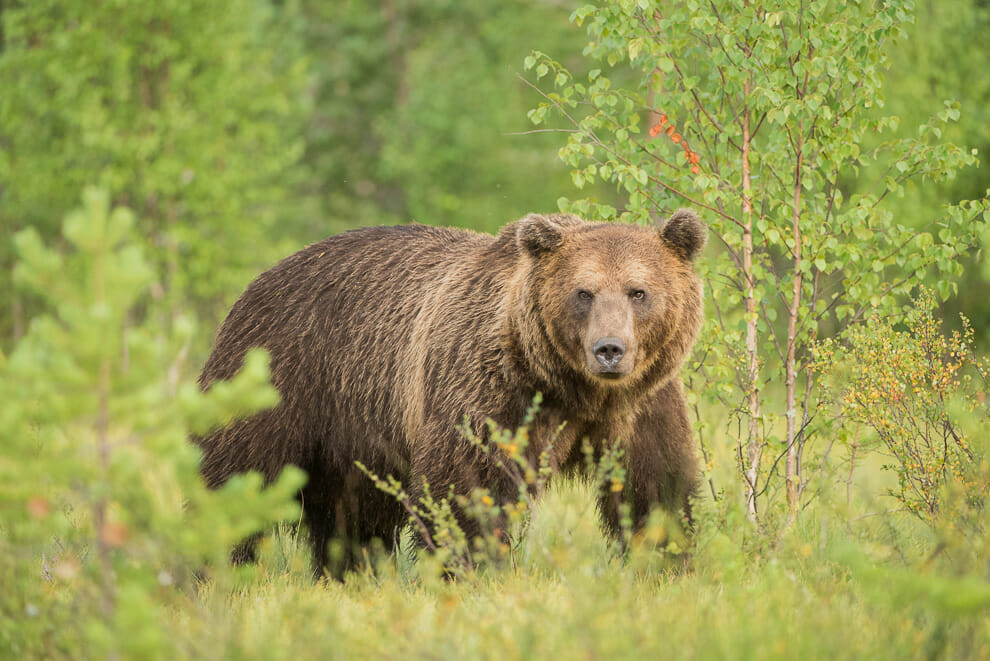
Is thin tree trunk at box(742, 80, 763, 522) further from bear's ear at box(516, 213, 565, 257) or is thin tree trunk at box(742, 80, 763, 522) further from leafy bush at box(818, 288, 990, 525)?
bear's ear at box(516, 213, 565, 257)

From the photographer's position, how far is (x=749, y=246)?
18.3ft

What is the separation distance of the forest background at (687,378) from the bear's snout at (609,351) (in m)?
0.69

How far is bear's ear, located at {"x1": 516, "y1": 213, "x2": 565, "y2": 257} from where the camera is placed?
16.1 feet

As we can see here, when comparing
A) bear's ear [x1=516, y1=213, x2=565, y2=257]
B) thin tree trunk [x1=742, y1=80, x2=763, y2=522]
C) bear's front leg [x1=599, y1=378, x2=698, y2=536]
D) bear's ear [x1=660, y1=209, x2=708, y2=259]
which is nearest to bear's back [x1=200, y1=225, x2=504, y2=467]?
bear's ear [x1=516, y1=213, x2=565, y2=257]

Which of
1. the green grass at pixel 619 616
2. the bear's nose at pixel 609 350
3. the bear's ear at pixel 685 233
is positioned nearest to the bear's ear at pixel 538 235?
the bear's ear at pixel 685 233

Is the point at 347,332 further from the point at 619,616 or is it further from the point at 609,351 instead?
the point at 619,616

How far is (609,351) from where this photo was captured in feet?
14.5

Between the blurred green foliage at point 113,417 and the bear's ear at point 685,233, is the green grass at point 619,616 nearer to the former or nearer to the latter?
the blurred green foliage at point 113,417

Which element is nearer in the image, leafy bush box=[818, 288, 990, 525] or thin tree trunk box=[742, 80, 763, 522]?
leafy bush box=[818, 288, 990, 525]

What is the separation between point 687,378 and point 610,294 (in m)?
1.41

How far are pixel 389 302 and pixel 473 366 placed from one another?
1135 mm

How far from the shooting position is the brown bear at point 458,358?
4738 mm

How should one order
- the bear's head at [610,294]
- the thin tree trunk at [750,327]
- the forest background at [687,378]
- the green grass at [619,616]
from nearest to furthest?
the forest background at [687,378] < the green grass at [619,616] < the bear's head at [610,294] < the thin tree trunk at [750,327]

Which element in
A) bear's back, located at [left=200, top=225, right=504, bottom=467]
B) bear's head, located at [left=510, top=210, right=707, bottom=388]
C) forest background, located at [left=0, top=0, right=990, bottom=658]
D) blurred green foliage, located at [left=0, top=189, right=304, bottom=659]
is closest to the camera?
blurred green foliage, located at [left=0, top=189, right=304, bottom=659]
